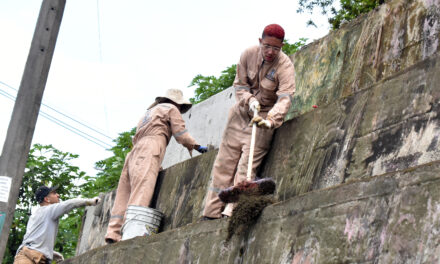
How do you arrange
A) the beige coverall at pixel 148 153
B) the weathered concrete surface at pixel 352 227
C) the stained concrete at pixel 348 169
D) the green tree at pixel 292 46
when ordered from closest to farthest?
the weathered concrete surface at pixel 352 227, the stained concrete at pixel 348 169, the beige coverall at pixel 148 153, the green tree at pixel 292 46

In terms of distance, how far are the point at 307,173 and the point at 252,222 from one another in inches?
32.0

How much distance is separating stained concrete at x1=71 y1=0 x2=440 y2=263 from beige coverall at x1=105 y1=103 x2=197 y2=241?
12.3 inches

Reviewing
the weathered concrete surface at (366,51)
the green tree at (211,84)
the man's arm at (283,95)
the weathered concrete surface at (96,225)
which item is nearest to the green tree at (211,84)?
the green tree at (211,84)

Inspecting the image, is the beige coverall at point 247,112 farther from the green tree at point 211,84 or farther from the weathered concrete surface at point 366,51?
the green tree at point 211,84

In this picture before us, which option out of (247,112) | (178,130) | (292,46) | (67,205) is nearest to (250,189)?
(247,112)

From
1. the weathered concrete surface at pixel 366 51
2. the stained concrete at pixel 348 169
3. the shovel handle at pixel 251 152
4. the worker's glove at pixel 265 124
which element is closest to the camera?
the stained concrete at pixel 348 169

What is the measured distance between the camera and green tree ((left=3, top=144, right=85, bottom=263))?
1352 cm

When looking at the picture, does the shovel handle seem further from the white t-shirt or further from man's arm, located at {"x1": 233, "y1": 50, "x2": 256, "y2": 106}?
the white t-shirt

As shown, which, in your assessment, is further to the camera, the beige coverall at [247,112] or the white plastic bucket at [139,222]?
the white plastic bucket at [139,222]

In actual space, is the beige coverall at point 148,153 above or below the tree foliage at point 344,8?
below

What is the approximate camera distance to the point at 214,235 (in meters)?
6.66

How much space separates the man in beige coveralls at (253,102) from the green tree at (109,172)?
7832 mm

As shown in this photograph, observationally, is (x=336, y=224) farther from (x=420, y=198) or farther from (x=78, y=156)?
(x=78, y=156)

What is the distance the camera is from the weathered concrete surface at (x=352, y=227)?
4.45 meters
